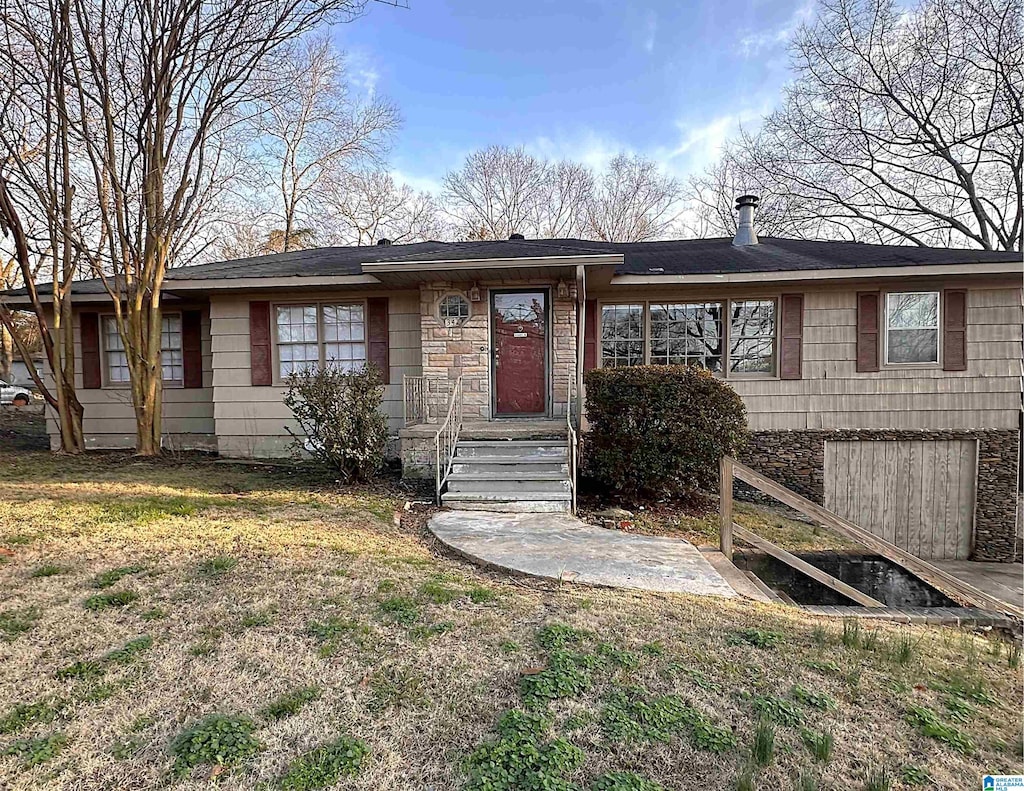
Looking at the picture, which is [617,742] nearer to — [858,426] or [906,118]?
[858,426]

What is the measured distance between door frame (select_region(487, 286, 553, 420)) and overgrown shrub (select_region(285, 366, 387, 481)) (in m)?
1.91

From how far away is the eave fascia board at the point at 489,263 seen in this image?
672cm

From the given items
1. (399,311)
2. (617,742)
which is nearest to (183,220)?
(399,311)

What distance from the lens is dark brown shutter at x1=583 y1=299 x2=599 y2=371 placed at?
27.6 feet

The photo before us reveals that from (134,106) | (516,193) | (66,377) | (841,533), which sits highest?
(516,193)

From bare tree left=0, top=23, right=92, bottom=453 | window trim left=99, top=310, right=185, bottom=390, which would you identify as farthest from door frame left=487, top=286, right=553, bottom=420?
bare tree left=0, top=23, right=92, bottom=453

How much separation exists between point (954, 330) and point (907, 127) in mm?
13583

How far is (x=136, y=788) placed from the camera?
1.78 m

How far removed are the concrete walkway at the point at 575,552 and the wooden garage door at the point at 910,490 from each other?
4.96 metres

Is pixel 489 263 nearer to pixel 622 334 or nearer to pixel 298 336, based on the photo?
pixel 622 334

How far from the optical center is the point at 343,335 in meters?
8.59

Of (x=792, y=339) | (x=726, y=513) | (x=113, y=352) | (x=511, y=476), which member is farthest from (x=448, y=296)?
(x=113, y=352)

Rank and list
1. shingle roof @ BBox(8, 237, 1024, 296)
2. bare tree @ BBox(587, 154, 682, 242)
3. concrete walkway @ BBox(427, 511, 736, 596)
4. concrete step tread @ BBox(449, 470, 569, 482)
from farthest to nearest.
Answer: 1. bare tree @ BBox(587, 154, 682, 242)
2. shingle roof @ BBox(8, 237, 1024, 296)
3. concrete step tread @ BBox(449, 470, 569, 482)
4. concrete walkway @ BBox(427, 511, 736, 596)

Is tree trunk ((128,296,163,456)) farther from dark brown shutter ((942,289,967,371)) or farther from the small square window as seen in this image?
dark brown shutter ((942,289,967,371))
